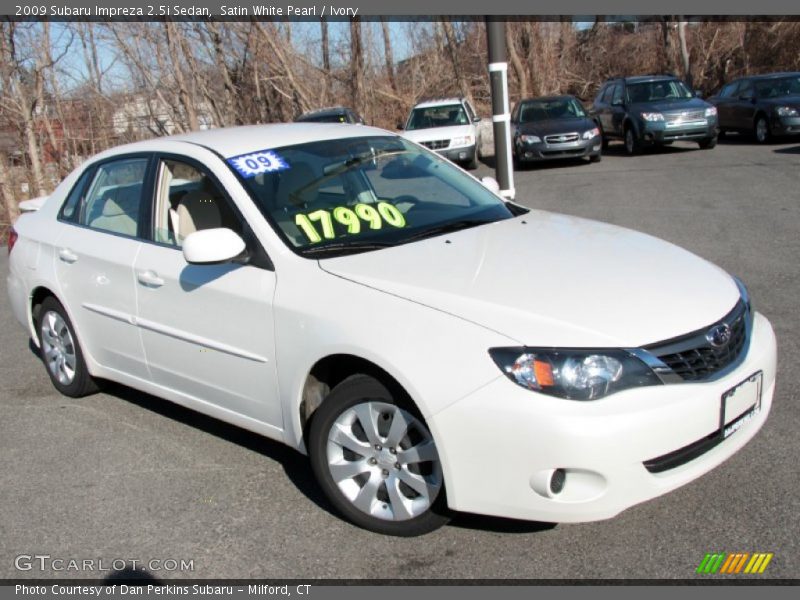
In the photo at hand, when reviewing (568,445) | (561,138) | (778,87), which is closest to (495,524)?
(568,445)

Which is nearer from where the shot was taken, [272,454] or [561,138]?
[272,454]

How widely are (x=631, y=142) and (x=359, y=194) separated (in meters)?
15.3

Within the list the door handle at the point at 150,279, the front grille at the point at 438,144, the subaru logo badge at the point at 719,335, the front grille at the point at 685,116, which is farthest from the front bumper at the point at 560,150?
the subaru logo badge at the point at 719,335

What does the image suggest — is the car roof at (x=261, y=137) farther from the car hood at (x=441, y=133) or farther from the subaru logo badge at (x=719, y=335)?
the car hood at (x=441, y=133)

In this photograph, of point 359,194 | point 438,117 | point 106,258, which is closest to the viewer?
point 359,194

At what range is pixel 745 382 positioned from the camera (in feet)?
11.3

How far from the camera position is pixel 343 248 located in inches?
159

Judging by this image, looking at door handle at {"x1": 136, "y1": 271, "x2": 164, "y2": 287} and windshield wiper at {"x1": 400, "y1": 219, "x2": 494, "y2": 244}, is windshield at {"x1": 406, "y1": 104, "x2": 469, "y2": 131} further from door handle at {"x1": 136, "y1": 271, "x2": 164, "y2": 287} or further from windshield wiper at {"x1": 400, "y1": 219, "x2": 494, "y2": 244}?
door handle at {"x1": 136, "y1": 271, "x2": 164, "y2": 287}

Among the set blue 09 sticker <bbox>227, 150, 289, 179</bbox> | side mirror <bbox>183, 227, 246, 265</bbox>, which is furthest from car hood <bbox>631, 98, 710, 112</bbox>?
side mirror <bbox>183, 227, 246, 265</bbox>

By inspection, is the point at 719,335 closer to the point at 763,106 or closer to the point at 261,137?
the point at 261,137

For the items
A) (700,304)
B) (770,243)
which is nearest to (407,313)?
(700,304)

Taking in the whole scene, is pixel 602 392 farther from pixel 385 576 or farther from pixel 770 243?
pixel 770 243

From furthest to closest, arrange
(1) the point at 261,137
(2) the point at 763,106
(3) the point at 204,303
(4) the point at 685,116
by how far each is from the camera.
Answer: (2) the point at 763,106
(4) the point at 685,116
(1) the point at 261,137
(3) the point at 204,303

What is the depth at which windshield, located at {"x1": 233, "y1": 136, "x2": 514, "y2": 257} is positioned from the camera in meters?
4.17
